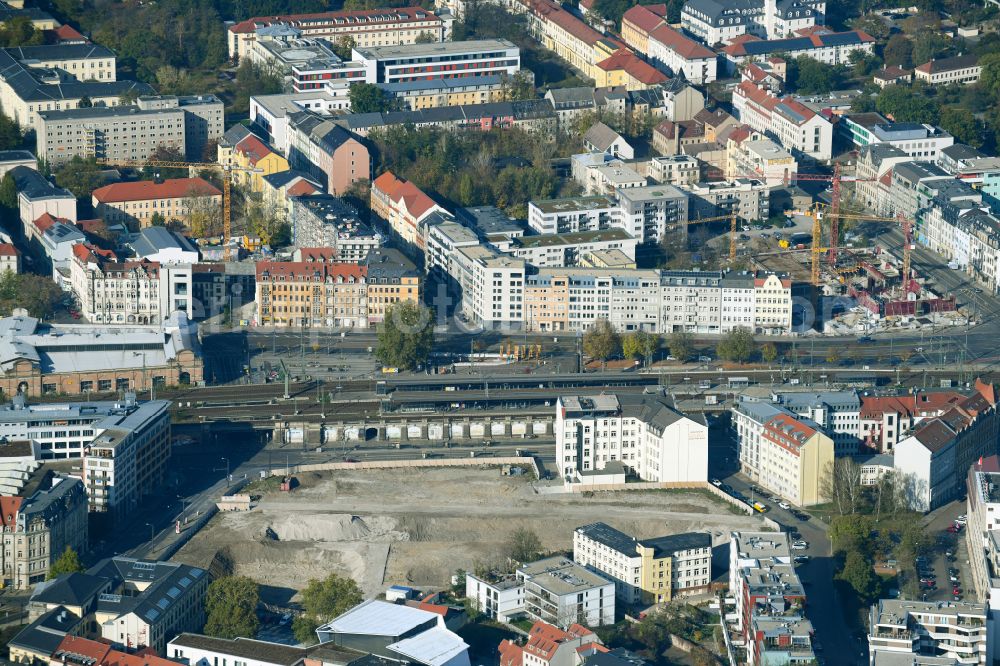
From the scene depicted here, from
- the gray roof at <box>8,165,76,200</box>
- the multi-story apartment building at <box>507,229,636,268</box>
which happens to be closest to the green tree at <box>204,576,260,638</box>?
the multi-story apartment building at <box>507,229,636,268</box>

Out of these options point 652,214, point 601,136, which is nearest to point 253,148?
point 601,136

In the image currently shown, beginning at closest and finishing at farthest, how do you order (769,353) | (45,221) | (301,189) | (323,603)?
1. (323,603)
2. (769,353)
3. (45,221)
4. (301,189)

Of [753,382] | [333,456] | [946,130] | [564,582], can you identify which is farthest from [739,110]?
[564,582]

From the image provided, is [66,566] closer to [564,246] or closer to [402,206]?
[564,246]

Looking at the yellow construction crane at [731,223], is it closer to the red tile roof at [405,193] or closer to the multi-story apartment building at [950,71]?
the red tile roof at [405,193]

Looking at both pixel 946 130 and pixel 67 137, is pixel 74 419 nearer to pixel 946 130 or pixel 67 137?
pixel 67 137
